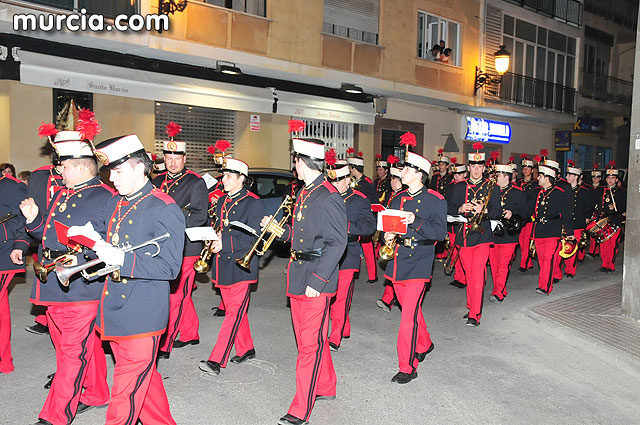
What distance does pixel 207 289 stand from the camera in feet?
32.7

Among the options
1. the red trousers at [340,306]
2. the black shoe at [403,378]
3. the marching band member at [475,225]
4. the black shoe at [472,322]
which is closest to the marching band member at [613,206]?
the marching band member at [475,225]

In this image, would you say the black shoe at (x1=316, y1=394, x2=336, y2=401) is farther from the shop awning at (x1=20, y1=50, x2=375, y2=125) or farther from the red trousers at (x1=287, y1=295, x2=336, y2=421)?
the shop awning at (x1=20, y1=50, x2=375, y2=125)

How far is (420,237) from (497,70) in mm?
17917

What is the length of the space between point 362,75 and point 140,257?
16.2 meters

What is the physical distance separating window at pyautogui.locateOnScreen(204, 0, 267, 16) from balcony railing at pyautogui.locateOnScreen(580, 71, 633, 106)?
19114mm

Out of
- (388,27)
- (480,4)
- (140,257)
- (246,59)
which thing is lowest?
(140,257)

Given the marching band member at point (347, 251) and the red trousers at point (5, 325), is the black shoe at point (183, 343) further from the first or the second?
the red trousers at point (5, 325)

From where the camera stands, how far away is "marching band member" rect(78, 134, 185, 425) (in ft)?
12.9

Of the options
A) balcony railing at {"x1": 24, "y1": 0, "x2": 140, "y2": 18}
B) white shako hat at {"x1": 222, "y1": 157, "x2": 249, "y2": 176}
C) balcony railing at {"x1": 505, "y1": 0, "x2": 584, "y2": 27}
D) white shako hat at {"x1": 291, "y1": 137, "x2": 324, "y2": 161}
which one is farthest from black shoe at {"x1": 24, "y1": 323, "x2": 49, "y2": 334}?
balcony railing at {"x1": 505, "y1": 0, "x2": 584, "y2": 27}

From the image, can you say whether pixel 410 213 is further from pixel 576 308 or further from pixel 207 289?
pixel 207 289

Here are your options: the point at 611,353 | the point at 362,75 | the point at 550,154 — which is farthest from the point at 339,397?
the point at 550,154

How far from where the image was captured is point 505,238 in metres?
9.50

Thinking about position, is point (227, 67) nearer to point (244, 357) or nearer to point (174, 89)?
point (174, 89)

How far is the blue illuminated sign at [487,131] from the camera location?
24234mm
